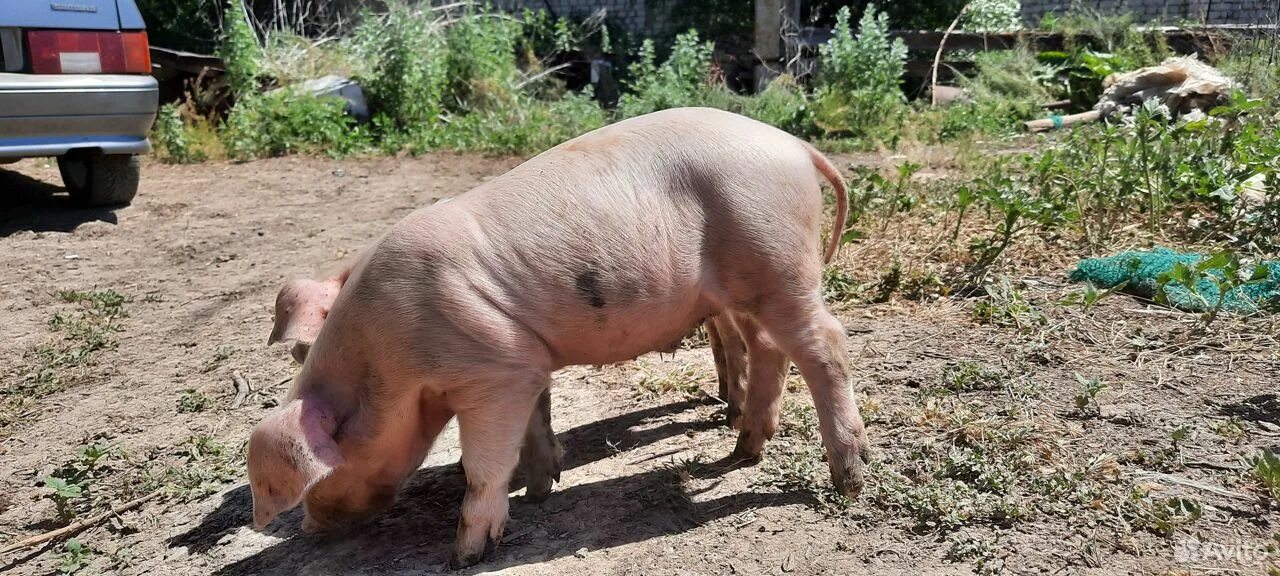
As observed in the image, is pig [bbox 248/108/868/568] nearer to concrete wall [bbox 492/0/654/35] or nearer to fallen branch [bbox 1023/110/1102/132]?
fallen branch [bbox 1023/110/1102/132]

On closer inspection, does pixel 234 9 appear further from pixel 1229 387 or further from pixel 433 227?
pixel 1229 387

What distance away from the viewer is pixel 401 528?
369cm

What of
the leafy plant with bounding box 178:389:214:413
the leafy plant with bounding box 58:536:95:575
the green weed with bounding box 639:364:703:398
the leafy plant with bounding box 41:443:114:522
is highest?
the green weed with bounding box 639:364:703:398

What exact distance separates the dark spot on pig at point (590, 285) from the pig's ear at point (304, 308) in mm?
822

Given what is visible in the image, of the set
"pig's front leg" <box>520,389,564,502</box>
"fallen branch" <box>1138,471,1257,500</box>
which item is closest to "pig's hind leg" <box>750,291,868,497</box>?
"pig's front leg" <box>520,389,564,502</box>

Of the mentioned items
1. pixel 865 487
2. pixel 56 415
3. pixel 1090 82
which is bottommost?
pixel 56 415

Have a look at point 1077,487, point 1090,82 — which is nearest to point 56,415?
point 1077,487

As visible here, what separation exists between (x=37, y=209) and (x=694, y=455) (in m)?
6.30

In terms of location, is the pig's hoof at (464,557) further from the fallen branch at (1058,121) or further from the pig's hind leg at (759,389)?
the fallen branch at (1058,121)

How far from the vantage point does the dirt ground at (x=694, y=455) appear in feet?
10.8

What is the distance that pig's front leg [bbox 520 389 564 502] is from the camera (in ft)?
12.1

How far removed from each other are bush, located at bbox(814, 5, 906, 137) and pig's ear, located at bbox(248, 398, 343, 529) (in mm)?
7595

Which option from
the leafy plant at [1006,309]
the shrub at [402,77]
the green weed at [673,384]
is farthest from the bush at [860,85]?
the green weed at [673,384]

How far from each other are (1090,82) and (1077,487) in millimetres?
8660
